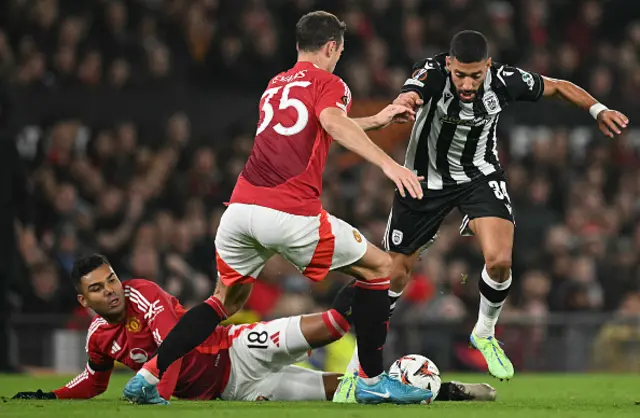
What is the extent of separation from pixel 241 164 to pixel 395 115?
21.9 ft

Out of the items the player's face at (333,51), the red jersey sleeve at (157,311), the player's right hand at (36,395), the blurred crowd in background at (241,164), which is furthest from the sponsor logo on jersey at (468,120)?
the blurred crowd in background at (241,164)

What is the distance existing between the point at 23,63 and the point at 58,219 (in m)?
1.98

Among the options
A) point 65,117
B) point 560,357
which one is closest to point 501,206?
point 560,357

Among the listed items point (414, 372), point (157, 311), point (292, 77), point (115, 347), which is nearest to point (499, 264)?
point (414, 372)

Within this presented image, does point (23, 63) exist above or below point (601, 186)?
above

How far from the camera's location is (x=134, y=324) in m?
7.14

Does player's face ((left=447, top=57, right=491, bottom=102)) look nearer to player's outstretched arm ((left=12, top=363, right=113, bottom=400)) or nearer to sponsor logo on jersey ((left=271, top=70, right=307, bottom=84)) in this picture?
sponsor logo on jersey ((left=271, top=70, right=307, bottom=84))

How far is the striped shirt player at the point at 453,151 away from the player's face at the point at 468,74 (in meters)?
0.17

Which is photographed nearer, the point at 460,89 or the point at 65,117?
the point at 460,89

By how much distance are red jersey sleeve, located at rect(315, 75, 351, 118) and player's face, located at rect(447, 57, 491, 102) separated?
3.49 feet

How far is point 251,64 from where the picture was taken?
547 inches

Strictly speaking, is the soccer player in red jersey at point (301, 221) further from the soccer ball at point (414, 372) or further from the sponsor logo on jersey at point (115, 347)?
the sponsor logo on jersey at point (115, 347)

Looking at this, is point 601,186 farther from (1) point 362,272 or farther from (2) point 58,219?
(1) point 362,272

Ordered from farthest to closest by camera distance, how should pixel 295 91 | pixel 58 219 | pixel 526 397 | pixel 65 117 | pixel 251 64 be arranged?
1. pixel 251 64
2. pixel 65 117
3. pixel 58 219
4. pixel 526 397
5. pixel 295 91
